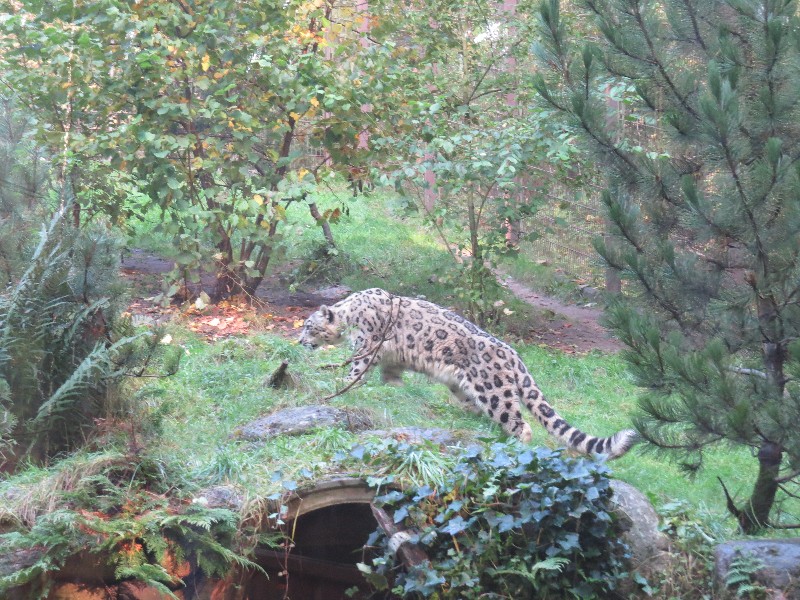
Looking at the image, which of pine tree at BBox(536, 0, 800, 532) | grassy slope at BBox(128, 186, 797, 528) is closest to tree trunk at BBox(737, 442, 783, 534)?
pine tree at BBox(536, 0, 800, 532)

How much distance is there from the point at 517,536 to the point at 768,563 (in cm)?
131

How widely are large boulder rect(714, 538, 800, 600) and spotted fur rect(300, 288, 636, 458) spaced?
6.09 ft

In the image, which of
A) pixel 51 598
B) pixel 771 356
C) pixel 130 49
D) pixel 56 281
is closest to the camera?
pixel 51 598

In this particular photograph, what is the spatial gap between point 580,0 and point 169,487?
3734 millimetres

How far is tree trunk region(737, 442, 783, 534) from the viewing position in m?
5.04

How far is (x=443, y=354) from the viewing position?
8.17 metres

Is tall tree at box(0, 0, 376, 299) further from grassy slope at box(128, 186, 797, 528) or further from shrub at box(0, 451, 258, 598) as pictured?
shrub at box(0, 451, 258, 598)

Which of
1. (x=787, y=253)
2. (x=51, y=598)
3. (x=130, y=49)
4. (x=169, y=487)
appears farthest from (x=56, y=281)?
(x=130, y=49)

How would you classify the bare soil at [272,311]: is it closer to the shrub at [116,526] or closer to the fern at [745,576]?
the shrub at [116,526]

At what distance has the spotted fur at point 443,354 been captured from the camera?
7.48m

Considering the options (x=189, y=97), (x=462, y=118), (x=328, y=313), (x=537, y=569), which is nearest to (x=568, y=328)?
(x=462, y=118)

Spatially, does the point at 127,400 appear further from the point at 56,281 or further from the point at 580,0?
the point at 580,0

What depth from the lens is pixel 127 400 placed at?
18.6ft

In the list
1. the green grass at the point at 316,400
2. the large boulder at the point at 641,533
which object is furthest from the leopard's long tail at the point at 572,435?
the large boulder at the point at 641,533
